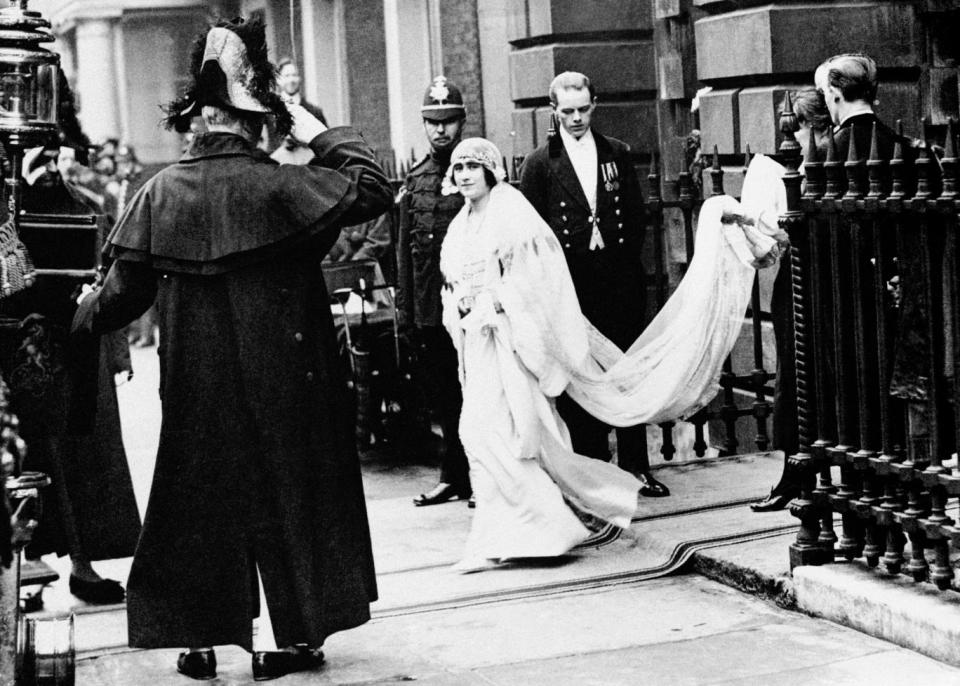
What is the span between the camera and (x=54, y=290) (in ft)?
Answer: 21.0

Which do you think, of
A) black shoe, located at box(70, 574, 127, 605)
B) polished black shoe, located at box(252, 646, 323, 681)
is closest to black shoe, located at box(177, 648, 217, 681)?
polished black shoe, located at box(252, 646, 323, 681)

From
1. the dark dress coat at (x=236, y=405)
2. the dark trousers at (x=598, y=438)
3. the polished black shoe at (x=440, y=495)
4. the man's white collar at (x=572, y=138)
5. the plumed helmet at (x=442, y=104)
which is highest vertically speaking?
the plumed helmet at (x=442, y=104)

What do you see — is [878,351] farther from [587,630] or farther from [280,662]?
[280,662]

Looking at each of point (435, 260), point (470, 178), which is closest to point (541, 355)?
point (470, 178)

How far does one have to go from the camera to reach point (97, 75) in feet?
124

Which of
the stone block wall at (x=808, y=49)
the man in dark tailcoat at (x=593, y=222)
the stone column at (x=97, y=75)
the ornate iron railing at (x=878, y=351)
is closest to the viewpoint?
the ornate iron railing at (x=878, y=351)

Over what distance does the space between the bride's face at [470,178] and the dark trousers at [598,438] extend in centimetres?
135

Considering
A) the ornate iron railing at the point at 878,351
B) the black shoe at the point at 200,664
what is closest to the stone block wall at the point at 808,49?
the ornate iron railing at the point at 878,351

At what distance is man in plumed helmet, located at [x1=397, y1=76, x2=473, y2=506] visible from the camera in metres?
8.70

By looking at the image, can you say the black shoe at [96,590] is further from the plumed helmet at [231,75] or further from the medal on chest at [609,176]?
the medal on chest at [609,176]

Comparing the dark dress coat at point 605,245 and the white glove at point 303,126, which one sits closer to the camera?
the white glove at point 303,126

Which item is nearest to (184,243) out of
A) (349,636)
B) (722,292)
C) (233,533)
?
(233,533)

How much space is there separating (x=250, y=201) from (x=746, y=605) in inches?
91.3

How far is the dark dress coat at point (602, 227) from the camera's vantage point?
8242mm
